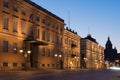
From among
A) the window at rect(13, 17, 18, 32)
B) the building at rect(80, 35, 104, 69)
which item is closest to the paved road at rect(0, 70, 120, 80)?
the window at rect(13, 17, 18, 32)

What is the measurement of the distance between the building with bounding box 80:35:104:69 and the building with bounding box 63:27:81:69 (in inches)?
537

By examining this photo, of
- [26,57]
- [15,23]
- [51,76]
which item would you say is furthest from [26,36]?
[51,76]

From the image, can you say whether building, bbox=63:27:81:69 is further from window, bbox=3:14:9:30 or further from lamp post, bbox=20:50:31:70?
window, bbox=3:14:9:30

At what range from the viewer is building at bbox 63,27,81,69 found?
99738 mm

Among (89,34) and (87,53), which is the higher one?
(89,34)

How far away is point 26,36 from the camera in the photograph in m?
66.3

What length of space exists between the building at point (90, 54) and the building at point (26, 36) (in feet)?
155

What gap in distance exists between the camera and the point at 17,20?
2446 inches

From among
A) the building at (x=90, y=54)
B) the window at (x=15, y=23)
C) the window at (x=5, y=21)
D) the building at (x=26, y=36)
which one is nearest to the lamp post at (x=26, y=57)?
the building at (x=26, y=36)

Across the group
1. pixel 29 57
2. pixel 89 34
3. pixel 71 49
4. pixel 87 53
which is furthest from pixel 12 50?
pixel 89 34

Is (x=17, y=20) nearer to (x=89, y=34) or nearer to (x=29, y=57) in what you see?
(x=29, y=57)

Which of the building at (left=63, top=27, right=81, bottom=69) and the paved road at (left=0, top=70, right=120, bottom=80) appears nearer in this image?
the paved road at (left=0, top=70, right=120, bottom=80)

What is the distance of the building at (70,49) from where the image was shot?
99738 millimetres

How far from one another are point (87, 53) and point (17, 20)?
77.4 metres
